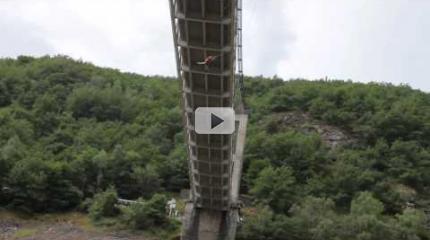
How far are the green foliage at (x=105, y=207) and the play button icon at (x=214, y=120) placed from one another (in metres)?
28.3

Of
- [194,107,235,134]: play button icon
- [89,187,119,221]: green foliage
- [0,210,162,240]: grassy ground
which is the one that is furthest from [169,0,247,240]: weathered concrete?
[89,187,119,221]: green foliage

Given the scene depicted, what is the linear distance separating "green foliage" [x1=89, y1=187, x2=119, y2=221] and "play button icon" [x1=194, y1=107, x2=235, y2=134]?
2832 cm

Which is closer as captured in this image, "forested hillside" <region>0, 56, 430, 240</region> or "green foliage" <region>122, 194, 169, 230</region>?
"green foliage" <region>122, 194, 169, 230</region>

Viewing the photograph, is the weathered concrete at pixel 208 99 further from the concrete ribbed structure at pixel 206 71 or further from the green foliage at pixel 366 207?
the green foliage at pixel 366 207

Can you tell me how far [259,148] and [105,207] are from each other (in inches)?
1179

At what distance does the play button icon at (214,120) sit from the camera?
103 ft

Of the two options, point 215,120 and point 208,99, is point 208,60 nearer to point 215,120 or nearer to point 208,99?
point 208,99

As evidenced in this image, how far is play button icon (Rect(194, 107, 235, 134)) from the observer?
31.4 metres

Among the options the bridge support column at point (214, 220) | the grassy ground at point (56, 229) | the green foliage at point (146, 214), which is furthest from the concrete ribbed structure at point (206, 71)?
the green foliage at point (146, 214)

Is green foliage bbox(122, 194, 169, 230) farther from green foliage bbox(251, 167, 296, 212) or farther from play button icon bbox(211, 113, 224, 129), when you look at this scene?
play button icon bbox(211, 113, 224, 129)

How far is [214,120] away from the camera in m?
32.7

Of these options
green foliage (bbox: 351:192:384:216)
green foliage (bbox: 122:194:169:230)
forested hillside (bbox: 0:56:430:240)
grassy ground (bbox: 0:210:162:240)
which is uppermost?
forested hillside (bbox: 0:56:430:240)

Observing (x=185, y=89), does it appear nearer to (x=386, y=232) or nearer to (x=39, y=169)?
(x=386, y=232)

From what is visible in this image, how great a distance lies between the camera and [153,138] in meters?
91.4
